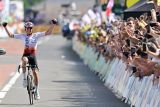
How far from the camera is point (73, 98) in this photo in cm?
1873

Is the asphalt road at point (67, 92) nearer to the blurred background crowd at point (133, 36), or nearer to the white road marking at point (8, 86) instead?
the white road marking at point (8, 86)

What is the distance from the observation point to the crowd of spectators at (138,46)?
14.2 meters

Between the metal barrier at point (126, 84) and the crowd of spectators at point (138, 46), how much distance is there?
18 cm

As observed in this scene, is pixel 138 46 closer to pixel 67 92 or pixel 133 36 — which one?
pixel 133 36

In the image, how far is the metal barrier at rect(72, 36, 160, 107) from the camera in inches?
574

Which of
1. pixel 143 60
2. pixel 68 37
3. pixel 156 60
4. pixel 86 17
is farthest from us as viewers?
pixel 68 37

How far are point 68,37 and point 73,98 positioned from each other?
141 feet

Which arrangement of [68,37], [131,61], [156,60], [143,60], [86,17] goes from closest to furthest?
[156,60] < [143,60] < [131,61] < [86,17] < [68,37]

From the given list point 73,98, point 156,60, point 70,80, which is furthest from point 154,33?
point 70,80

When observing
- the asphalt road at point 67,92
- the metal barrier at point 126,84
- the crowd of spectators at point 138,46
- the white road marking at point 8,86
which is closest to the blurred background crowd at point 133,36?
the crowd of spectators at point 138,46

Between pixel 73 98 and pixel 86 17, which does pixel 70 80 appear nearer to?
pixel 73 98

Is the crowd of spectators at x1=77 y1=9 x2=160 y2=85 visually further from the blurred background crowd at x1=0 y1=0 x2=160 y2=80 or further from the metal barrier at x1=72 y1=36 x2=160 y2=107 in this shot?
the metal barrier at x1=72 y1=36 x2=160 y2=107

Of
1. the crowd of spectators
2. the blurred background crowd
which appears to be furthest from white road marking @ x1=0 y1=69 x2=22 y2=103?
the crowd of spectators

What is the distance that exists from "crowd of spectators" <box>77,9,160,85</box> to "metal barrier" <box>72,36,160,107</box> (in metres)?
0.18
